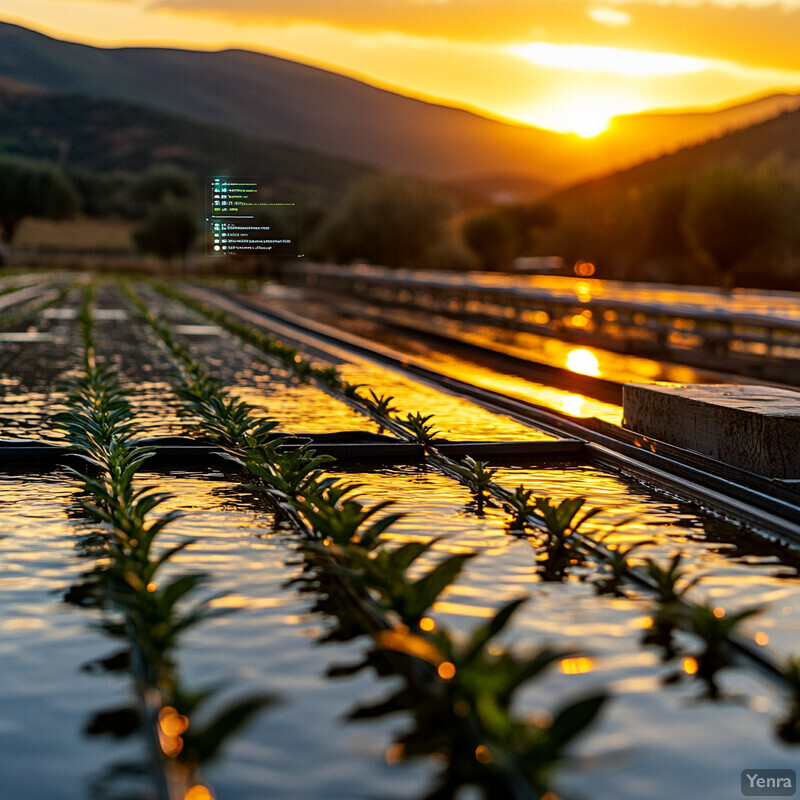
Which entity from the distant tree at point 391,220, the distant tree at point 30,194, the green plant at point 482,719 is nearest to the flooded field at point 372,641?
the green plant at point 482,719

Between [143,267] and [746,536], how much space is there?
81.8 metres

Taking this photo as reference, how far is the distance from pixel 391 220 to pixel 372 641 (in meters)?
75.8

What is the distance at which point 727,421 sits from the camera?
882cm

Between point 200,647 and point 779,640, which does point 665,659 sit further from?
point 200,647

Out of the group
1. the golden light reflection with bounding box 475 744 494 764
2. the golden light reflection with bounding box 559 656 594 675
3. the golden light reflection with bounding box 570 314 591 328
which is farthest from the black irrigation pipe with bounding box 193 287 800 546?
the golden light reflection with bounding box 570 314 591 328

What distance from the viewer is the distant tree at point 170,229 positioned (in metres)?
98.5

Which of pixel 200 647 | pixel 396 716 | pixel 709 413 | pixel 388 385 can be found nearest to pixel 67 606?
pixel 200 647

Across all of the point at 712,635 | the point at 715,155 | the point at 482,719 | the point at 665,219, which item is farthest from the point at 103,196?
the point at 482,719

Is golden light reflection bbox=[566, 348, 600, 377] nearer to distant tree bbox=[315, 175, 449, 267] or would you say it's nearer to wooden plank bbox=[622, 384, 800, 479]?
wooden plank bbox=[622, 384, 800, 479]

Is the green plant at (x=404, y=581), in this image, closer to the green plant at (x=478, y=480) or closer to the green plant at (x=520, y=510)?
the green plant at (x=520, y=510)

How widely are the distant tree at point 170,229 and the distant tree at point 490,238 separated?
68.8 ft

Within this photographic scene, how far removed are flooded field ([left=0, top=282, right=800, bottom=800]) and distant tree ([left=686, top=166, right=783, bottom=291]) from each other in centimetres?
4176

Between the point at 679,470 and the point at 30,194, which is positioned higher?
the point at 30,194

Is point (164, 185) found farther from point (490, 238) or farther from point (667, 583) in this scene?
point (667, 583)
